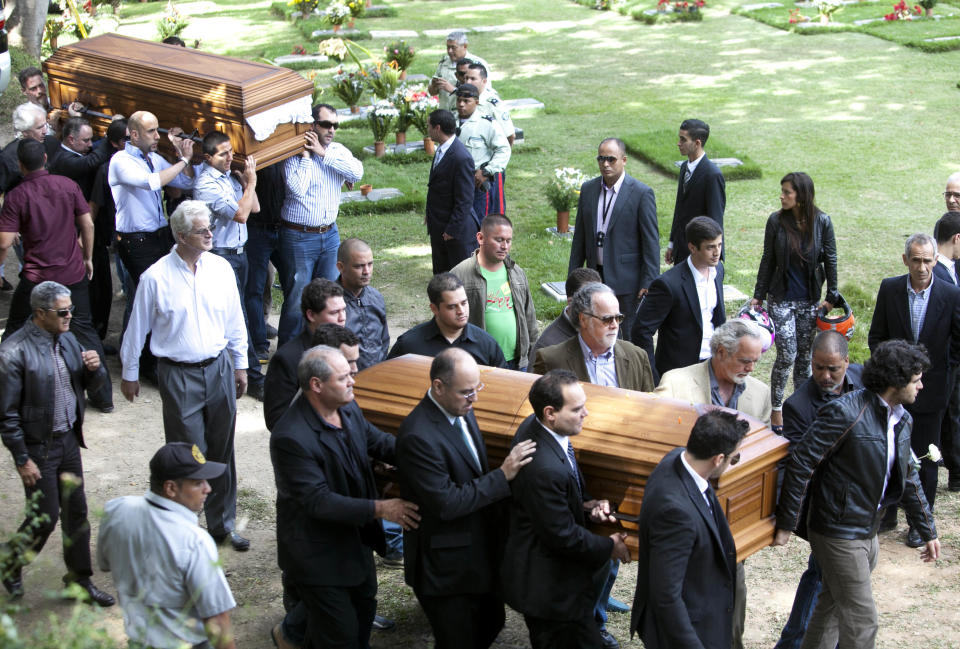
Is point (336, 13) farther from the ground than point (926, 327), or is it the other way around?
point (336, 13)

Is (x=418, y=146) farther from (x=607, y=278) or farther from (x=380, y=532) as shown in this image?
(x=380, y=532)

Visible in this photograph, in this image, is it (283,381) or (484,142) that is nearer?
(283,381)

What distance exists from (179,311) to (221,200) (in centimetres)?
161

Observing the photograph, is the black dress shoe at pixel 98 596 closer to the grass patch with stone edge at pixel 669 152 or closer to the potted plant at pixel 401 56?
the grass patch with stone edge at pixel 669 152

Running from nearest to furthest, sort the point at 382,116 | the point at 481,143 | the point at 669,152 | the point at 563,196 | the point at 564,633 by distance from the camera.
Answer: the point at 564,633 → the point at 481,143 → the point at 563,196 → the point at 669,152 → the point at 382,116

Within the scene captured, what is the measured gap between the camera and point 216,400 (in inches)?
225

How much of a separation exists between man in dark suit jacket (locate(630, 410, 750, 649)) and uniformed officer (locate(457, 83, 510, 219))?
5.68 m

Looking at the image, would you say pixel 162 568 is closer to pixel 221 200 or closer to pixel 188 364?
pixel 188 364

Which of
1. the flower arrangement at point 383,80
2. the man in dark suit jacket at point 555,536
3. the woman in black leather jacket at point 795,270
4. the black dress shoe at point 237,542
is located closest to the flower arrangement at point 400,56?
the flower arrangement at point 383,80

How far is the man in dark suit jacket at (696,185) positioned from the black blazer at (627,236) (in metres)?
0.47

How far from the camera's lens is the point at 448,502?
4109 millimetres

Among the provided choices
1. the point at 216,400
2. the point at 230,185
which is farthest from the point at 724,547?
the point at 230,185

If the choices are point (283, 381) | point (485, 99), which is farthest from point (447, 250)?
point (283, 381)

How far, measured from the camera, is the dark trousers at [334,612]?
4.32 metres
